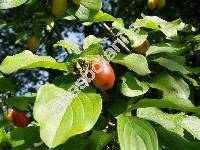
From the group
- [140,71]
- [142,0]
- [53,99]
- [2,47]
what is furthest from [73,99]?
[2,47]

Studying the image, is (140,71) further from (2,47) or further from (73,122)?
(2,47)

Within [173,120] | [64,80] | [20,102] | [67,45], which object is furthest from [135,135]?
[20,102]

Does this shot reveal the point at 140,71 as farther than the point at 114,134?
Yes

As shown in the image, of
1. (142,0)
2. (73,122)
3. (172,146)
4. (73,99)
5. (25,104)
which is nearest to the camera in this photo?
(73,122)

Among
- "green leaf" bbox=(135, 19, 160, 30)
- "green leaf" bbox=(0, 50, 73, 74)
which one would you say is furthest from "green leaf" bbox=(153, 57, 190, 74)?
"green leaf" bbox=(0, 50, 73, 74)

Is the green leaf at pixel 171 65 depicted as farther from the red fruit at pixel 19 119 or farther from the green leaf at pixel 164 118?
the red fruit at pixel 19 119

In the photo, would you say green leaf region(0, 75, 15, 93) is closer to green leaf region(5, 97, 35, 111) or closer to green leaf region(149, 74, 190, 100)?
green leaf region(5, 97, 35, 111)

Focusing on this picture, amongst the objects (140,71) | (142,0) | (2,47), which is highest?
(140,71)
